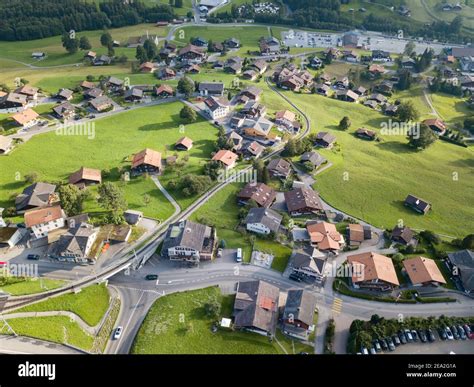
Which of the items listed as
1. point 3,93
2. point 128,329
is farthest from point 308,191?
point 3,93

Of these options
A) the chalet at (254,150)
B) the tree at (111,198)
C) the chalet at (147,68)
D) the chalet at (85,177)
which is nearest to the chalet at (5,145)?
the chalet at (85,177)

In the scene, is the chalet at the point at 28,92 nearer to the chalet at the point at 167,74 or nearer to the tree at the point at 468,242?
the chalet at the point at 167,74

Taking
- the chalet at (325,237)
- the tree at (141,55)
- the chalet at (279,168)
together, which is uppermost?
the tree at (141,55)

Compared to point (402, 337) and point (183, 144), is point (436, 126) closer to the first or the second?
point (183, 144)

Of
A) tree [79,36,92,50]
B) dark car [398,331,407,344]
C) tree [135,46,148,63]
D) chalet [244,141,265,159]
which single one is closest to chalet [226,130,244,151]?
chalet [244,141,265,159]

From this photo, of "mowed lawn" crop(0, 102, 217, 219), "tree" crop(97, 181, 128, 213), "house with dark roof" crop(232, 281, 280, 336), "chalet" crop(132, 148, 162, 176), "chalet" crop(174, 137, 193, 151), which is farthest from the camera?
"chalet" crop(174, 137, 193, 151)

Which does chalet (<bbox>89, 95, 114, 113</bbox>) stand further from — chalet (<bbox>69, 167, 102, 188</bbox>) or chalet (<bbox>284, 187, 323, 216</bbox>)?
chalet (<bbox>284, 187, 323, 216</bbox>)

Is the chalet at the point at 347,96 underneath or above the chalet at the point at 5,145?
above

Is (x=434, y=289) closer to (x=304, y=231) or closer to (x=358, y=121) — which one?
(x=304, y=231)
